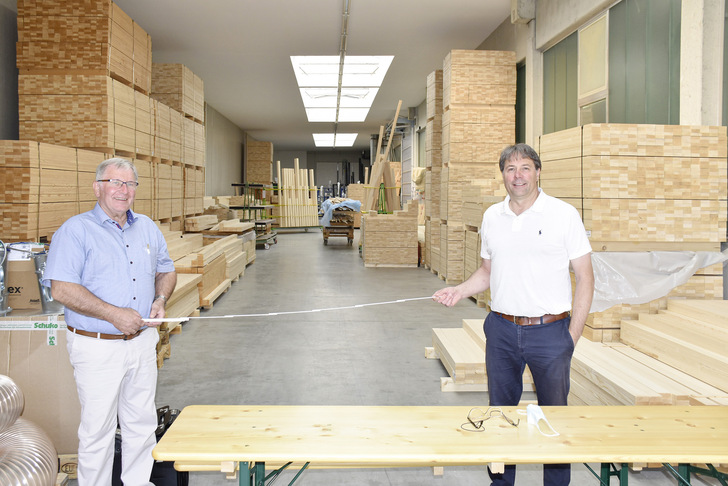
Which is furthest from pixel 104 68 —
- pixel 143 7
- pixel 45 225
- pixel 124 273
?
pixel 124 273

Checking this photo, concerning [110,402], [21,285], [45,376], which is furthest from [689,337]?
[21,285]

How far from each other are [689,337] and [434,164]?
8.25 metres

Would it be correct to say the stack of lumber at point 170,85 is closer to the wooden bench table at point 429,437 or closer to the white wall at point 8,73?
the white wall at point 8,73

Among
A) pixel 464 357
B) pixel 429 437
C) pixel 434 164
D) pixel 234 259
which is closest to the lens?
pixel 429 437

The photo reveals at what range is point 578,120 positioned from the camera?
8.38 m

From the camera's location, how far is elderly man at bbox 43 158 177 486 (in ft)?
9.14

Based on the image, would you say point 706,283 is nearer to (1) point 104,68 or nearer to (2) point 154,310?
(2) point 154,310

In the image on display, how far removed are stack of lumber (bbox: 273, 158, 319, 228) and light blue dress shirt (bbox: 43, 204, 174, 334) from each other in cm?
1983

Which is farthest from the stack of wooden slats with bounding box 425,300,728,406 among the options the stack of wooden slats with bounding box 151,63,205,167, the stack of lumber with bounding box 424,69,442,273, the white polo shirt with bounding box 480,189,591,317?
the stack of wooden slats with bounding box 151,63,205,167

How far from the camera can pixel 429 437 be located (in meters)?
2.28

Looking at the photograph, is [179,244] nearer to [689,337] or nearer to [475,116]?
[475,116]

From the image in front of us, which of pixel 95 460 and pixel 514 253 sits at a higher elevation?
pixel 514 253

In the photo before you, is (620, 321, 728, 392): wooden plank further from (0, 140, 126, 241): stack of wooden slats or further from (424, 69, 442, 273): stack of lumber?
(424, 69, 442, 273): stack of lumber

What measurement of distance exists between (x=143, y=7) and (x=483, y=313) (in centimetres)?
831
